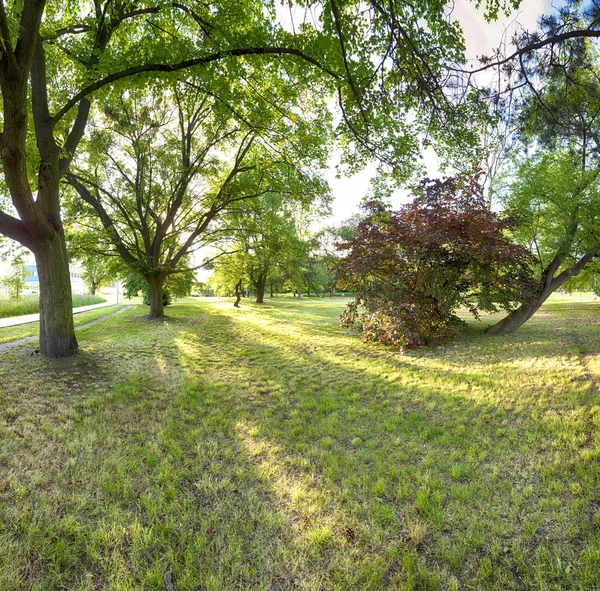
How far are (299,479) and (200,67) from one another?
226 inches

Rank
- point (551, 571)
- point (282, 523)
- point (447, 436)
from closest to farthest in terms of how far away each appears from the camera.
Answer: point (551, 571) → point (282, 523) → point (447, 436)

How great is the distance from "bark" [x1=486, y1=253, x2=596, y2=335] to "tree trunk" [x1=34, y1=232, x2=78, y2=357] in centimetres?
1022

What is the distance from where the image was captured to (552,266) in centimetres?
818

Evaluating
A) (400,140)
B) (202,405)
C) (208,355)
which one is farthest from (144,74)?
(208,355)

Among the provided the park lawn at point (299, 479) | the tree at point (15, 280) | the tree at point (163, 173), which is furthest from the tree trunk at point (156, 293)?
the tree at point (15, 280)

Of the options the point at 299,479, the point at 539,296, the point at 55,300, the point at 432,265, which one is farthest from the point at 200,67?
the point at 539,296

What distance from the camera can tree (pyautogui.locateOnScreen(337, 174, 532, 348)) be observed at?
7.35m

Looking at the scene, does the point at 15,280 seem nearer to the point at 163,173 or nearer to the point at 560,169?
the point at 163,173

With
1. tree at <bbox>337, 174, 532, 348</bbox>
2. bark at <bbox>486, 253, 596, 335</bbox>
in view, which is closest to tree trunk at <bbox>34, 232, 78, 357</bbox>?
tree at <bbox>337, 174, 532, 348</bbox>

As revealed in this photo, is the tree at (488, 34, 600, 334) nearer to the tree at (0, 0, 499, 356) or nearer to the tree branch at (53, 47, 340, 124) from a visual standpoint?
the tree at (0, 0, 499, 356)

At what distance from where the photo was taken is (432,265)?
805cm

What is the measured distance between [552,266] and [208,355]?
937 cm

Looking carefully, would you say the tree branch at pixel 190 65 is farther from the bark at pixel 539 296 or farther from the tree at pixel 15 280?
the tree at pixel 15 280

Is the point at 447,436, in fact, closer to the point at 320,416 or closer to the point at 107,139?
the point at 320,416
